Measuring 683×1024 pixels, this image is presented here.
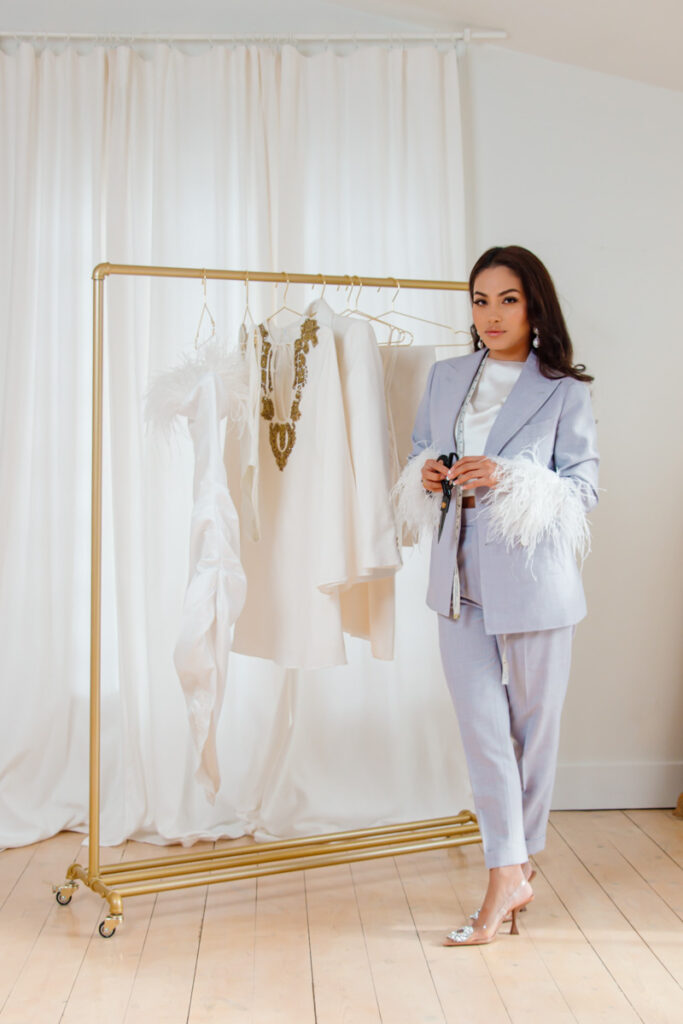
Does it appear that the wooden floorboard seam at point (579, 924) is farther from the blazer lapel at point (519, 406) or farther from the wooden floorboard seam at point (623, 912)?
the blazer lapel at point (519, 406)

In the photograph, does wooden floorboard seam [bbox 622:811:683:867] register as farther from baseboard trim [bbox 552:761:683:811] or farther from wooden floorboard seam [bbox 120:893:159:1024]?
wooden floorboard seam [bbox 120:893:159:1024]

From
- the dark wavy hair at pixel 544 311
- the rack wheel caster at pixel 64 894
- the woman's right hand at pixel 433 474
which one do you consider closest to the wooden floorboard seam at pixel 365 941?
the rack wheel caster at pixel 64 894

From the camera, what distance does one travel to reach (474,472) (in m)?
2.23

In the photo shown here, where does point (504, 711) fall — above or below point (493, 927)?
above

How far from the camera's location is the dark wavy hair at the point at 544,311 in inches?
91.5

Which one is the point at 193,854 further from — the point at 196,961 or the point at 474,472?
the point at 474,472

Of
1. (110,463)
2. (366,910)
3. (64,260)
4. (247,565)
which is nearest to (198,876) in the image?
(366,910)

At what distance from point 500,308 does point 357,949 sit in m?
1.51

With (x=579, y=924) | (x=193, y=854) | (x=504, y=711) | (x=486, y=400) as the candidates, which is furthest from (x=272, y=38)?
(x=579, y=924)

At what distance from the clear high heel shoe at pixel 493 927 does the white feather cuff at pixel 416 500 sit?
870 mm

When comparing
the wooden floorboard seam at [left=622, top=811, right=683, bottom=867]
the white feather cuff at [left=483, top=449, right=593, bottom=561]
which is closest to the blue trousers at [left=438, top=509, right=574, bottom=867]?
the white feather cuff at [left=483, top=449, right=593, bottom=561]

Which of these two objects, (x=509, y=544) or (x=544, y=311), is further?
(x=544, y=311)

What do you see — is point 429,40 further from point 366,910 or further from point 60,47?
point 366,910

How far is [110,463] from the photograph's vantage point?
10.1 feet
